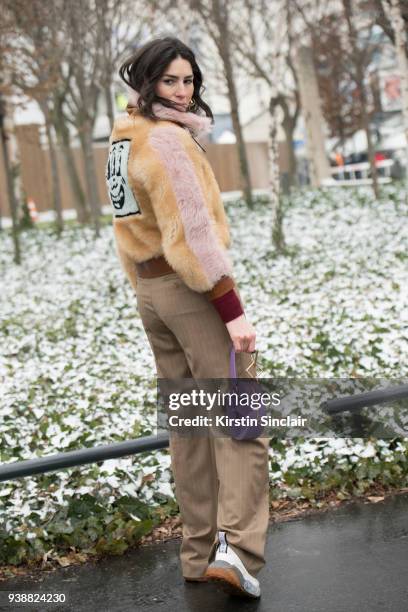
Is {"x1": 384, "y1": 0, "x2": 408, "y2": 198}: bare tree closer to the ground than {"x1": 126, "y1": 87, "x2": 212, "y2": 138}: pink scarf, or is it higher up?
higher up

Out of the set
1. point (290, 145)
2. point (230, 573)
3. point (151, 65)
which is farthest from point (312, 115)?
point (230, 573)

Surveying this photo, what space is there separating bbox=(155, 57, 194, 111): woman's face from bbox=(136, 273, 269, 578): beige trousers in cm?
66

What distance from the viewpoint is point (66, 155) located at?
85.2 ft

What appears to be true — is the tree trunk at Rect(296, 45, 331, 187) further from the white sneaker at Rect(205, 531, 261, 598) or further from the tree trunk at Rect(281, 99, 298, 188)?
the white sneaker at Rect(205, 531, 261, 598)

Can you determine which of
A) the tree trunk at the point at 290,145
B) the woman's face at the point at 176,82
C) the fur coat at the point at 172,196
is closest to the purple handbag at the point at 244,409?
the fur coat at the point at 172,196

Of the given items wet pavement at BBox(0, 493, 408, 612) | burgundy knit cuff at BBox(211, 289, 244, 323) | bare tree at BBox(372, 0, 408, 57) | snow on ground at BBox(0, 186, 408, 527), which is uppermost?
bare tree at BBox(372, 0, 408, 57)

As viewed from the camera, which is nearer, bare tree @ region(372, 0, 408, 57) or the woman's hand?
the woman's hand

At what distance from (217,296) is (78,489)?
1865 mm

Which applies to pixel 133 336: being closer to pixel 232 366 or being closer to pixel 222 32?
pixel 232 366

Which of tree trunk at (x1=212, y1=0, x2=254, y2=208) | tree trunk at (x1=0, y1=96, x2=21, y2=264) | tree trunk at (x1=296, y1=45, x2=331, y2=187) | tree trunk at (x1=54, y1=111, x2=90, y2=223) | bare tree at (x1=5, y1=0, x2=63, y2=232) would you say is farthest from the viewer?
tree trunk at (x1=296, y1=45, x2=331, y2=187)

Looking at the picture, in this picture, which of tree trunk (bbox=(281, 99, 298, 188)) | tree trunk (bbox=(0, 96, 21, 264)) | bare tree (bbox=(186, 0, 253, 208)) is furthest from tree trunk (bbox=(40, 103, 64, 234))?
tree trunk (bbox=(281, 99, 298, 188))

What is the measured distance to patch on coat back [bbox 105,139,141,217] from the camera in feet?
12.8

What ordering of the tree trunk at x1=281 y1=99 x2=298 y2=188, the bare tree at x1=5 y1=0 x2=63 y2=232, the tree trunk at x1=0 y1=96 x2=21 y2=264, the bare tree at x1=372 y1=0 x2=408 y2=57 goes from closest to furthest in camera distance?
the bare tree at x1=372 y1=0 x2=408 y2=57
the bare tree at x1=5 y1=0 x2=63 y2=232
the tree trunk at x1=0 y1=96 x2=21 y2=264
the tree trunk at x1=281 y1=99 x2=298 y2=188

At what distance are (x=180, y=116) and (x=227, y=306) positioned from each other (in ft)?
2.37
